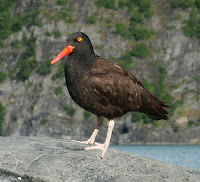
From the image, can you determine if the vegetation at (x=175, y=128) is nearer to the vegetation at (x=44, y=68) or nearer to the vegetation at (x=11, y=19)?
the vegetation at (x=44, y=68)

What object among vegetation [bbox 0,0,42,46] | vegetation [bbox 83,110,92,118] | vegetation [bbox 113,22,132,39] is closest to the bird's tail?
vegetation [bbox 83,110,92,118]

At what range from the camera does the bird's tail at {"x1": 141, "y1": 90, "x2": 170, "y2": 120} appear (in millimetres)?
13859

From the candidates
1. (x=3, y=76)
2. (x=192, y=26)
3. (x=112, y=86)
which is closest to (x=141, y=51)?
(x=192, y=26)

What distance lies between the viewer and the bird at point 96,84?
1259cm

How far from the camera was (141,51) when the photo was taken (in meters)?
119

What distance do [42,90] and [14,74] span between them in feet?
38.4

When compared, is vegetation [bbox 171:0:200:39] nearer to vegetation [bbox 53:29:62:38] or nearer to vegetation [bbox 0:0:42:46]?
vegetation [bbox 53:29:62:38]

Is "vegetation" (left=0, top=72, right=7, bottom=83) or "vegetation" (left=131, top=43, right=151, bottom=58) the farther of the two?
"vegetation" (left=0, top=72, right=7, bottom=83)

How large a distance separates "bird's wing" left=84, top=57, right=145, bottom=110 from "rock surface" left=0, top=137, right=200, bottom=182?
1.21 meters

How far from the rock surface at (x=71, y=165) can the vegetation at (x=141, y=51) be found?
10560 centimetres

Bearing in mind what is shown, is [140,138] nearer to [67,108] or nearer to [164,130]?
[164,130]

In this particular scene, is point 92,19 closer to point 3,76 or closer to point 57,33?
point 57,33

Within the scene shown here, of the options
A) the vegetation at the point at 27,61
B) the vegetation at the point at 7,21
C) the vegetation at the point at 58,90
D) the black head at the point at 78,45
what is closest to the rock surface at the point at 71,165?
the black head at the point at 78,45

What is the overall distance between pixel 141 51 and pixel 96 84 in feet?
350
